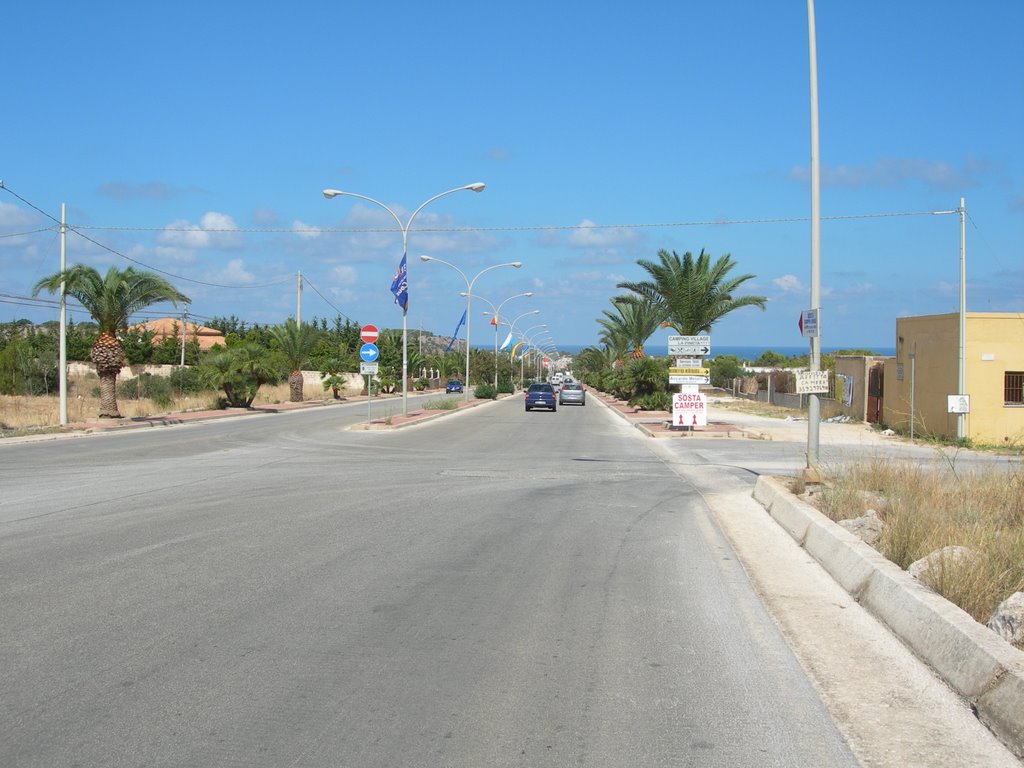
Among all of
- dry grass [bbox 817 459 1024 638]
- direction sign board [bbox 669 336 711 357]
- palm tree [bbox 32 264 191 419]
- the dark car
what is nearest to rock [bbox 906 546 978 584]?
dry grass [bbox 817 459 1024 638]

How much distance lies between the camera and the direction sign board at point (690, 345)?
104ft

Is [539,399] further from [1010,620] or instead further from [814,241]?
[1010,620]

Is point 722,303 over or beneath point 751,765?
over

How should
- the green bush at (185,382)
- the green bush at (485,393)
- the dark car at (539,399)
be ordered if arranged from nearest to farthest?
the dark car at (539,399)
the green bush at (185,382)
the green bush at (485,393)

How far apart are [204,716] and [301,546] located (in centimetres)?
506

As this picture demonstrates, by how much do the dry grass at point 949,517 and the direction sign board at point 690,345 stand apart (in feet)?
57.9

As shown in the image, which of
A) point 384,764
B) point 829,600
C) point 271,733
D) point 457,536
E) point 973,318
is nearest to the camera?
point 384,764

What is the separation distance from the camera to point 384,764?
4516mm

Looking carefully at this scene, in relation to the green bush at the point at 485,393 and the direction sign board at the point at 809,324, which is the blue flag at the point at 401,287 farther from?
the green bush at the point at 485,393

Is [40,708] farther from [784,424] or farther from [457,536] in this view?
[784,424]

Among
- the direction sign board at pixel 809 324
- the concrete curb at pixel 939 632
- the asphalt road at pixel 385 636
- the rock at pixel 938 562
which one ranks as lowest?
the asphalt road at pixel 385 636

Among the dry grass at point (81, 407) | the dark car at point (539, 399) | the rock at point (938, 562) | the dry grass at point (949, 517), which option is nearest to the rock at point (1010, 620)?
the dry grass at point (949, 517)

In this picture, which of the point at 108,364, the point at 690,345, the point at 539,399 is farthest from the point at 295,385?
the point at 690,345

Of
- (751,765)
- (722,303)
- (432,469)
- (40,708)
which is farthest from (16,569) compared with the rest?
(722,303)
